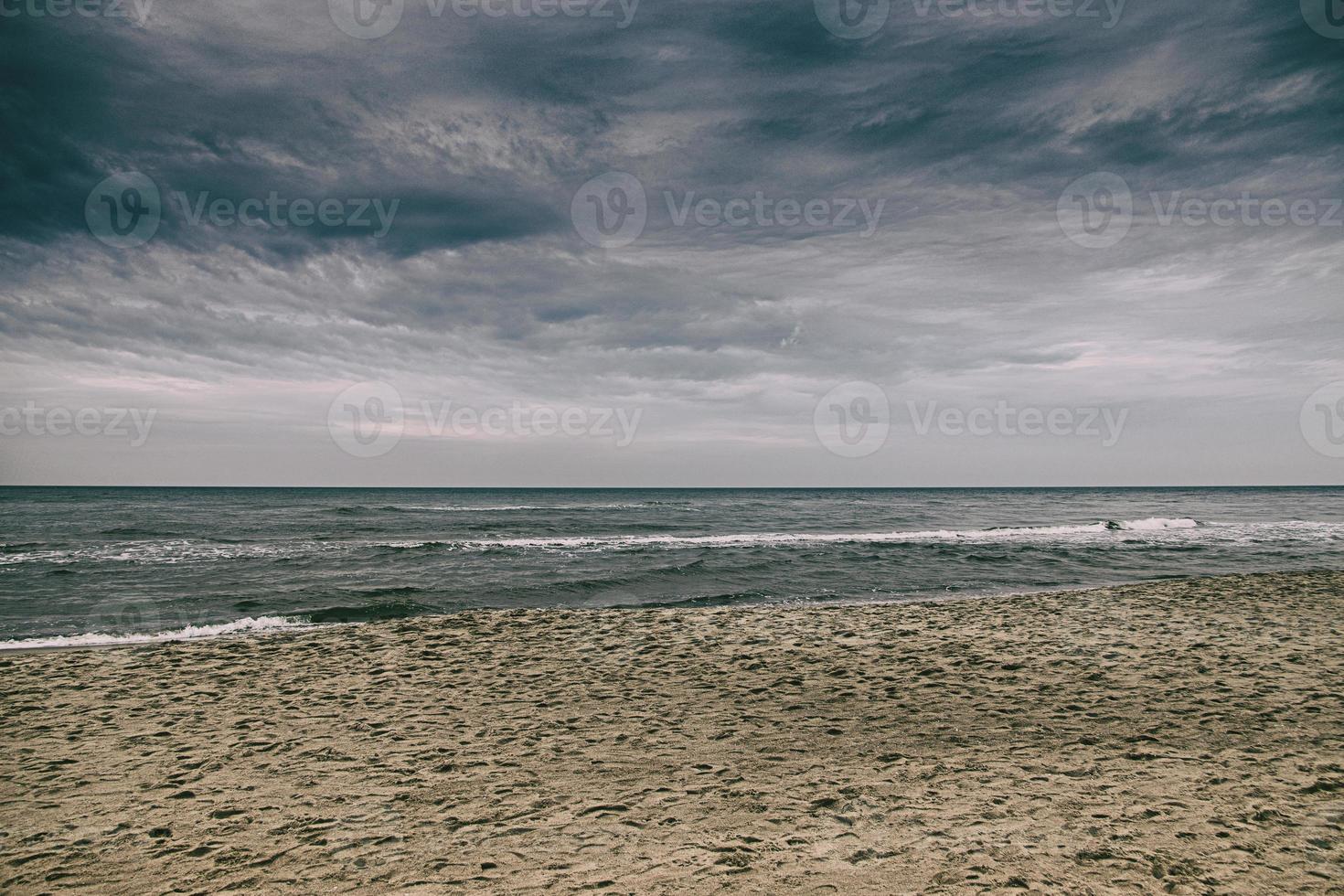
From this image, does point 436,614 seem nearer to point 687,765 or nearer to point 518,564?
point 518,564

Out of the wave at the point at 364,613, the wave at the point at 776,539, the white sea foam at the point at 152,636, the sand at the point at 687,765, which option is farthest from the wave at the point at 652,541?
the sand at the point at 687,765

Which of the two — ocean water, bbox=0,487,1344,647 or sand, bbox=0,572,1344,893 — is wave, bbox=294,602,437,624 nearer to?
ocean water, bbox=0,487,1344,647

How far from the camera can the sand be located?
5.12 metres

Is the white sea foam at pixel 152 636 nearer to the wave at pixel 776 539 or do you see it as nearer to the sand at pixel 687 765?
the sand at pixel 687 765

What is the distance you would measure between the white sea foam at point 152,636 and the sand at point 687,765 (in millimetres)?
1565

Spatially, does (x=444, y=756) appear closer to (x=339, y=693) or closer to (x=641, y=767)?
(x=641, y=767)

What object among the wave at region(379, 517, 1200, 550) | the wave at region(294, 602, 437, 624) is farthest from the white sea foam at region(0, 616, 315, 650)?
the wave at region(379, 517, 1200, 550)

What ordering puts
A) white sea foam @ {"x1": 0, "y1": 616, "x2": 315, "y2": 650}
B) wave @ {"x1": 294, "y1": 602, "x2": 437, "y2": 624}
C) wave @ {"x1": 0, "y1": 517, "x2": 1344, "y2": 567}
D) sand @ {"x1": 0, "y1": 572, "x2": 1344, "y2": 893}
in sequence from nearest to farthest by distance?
sand @ {"x1": 0, "y1": 572, "x2": 1344, "y2": 893}, white sea foam @ {"x1": 0, "y1": 616, "x2": 315, "y2": 650}, wave @ {"x1": 294, "y1": 602, "x2": 437, "y2": 624}, wave @ {"x1": 0, "y1": 517, "x2": 1344, "y2": 567}

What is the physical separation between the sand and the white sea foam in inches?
61.6

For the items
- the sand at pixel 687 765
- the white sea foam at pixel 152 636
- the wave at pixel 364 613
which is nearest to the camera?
the sand at pixel 687 765

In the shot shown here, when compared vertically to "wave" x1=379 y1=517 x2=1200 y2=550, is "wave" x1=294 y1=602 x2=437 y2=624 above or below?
above

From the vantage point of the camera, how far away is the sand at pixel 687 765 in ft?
16.8

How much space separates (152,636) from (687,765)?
12958 mm

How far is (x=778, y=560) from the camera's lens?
1109 inches
